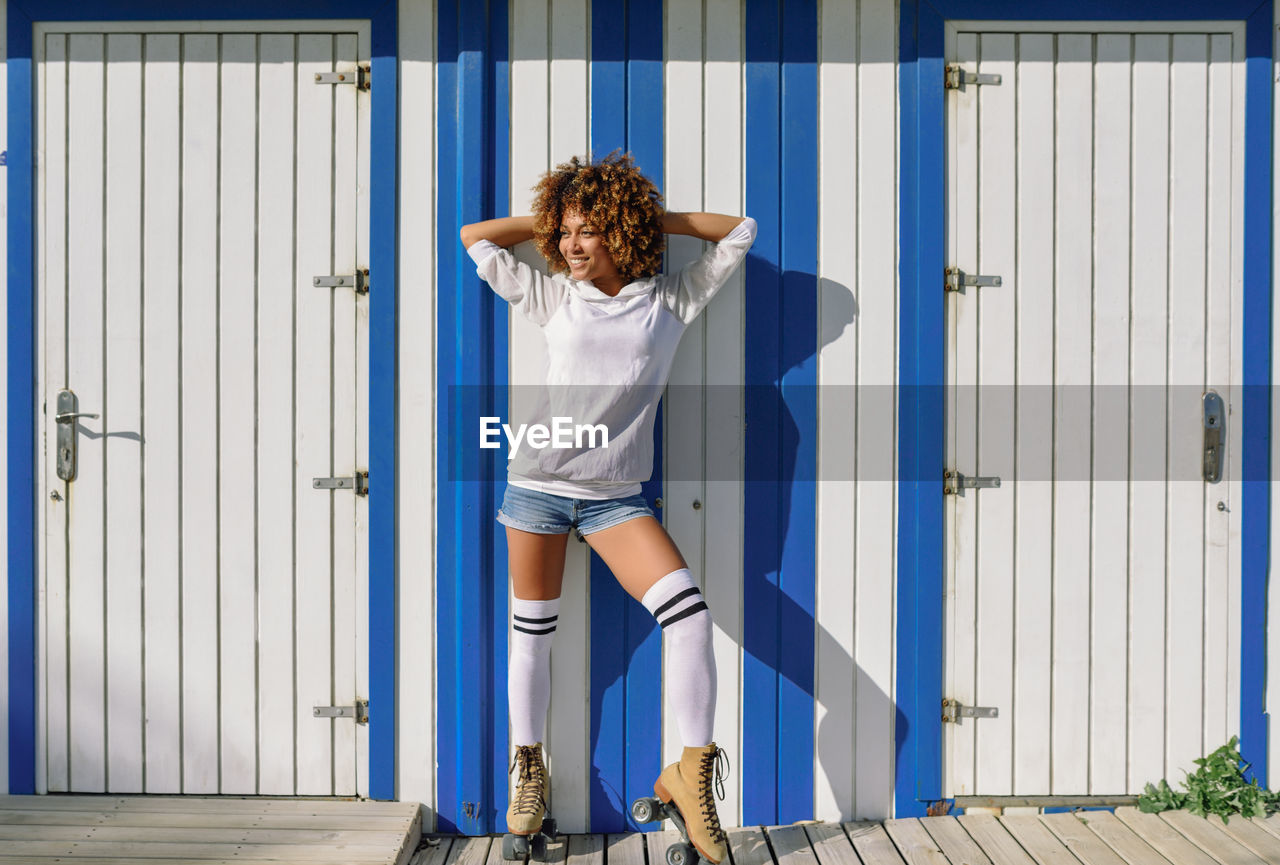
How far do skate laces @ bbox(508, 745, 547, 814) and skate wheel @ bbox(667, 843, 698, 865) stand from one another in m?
0.37

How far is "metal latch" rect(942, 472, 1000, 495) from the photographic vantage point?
268 cm

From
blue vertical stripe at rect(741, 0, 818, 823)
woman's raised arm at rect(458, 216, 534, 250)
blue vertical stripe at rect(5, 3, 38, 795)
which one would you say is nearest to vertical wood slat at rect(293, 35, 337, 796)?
woman's raised arm at rect(458, 216, 534, 250)

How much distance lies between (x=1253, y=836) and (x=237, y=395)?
10.2ft

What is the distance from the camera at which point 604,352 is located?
2404mm

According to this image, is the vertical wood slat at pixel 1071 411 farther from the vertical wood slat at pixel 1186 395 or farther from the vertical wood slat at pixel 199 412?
the vertical wood slat at pixel 199 412

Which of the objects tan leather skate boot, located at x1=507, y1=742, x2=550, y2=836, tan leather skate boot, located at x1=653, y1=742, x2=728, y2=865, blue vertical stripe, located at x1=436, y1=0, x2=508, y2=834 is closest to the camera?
tan leather skate boot, located at x1=653, y1=742, x2=728, y2=865

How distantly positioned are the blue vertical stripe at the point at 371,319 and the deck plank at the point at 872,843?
133 cm

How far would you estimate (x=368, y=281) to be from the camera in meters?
2.65

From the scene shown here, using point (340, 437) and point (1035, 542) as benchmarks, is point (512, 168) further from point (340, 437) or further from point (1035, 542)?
point (1035, 542)

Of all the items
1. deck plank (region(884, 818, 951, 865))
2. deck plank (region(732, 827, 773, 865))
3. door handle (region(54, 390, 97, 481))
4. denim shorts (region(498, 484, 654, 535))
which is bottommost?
deck plank (region(732, 827, 773, 865))

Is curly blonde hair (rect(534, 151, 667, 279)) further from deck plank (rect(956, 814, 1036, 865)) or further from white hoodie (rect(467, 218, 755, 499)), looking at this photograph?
deck plank (rect(956, 814, 1036, 865))

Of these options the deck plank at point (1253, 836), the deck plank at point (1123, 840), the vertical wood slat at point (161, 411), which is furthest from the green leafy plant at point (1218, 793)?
the vertical wood slat at point (161, 411)

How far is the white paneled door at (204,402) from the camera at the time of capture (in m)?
2.66

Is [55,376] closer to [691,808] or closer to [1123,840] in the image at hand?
[691,808]
